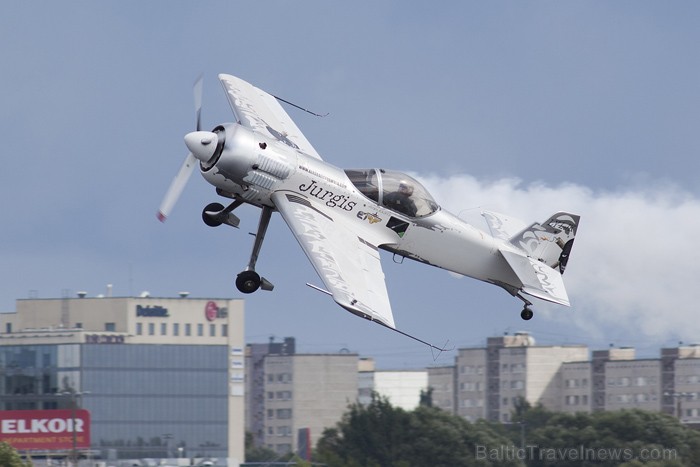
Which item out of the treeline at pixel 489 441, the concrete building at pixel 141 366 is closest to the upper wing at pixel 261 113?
the treeline at pixel 489 441

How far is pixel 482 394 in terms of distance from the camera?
5226 inches

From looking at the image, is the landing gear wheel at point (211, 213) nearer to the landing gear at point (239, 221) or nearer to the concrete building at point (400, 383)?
the landing gear at point (239, 221)

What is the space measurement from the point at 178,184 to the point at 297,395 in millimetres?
100589

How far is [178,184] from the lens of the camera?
26219 mm

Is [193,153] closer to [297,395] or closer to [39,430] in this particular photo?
[39,430]

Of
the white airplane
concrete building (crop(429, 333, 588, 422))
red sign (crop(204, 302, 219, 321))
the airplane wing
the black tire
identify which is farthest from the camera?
concrete building (crop(429, 333, 588, 422))

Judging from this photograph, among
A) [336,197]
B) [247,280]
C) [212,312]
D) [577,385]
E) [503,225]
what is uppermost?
[336,197]

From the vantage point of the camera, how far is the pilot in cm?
2656

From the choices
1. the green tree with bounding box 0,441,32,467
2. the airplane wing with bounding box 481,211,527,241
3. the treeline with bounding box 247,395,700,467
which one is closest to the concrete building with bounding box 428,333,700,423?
the treeline with bounding box 247,395,700,467

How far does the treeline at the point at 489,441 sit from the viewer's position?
7088cm

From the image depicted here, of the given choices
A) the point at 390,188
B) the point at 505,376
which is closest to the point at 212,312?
the point at 505,376

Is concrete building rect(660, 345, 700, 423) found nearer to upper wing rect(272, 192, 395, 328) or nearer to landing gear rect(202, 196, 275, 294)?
landing gear rect(202, 196, 275, 294)

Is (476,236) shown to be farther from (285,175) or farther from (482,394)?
(482,394)

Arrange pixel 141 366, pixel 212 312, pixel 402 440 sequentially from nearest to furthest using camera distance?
pixel 402 440 → pixel 141 366 → pixel 212 312
